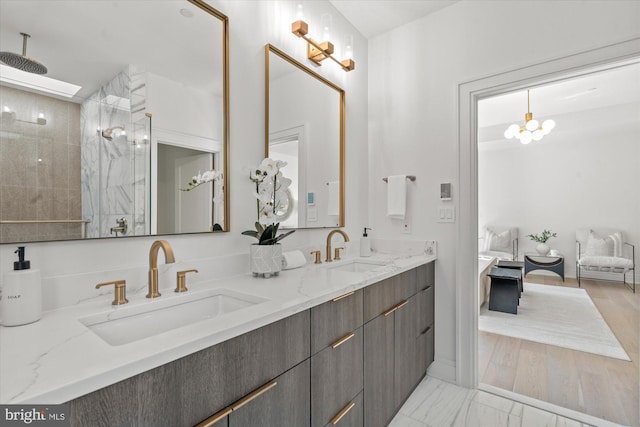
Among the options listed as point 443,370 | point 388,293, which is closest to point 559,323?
point 443,370

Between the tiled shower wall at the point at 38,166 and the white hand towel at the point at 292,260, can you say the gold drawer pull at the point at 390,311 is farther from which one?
the tiled shower wall at the point at 38,166

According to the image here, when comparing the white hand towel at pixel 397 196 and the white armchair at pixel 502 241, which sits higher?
the white hand towel at pixel 397 196

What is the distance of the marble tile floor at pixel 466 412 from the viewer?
1710 mm

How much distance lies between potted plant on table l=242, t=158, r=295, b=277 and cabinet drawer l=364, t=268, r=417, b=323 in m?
0.45

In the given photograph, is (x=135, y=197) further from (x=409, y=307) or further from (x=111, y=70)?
(x=409, y=307)

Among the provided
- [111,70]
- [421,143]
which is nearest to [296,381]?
[111,70]

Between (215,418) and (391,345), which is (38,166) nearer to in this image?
(215,418)

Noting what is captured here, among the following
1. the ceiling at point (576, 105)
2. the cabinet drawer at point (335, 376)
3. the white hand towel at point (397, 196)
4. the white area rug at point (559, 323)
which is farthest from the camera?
the ceiling at point (576, 105)

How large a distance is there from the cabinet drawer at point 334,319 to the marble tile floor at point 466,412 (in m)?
0.85

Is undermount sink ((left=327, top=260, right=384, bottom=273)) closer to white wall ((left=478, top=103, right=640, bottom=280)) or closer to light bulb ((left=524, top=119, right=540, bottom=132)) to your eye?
light bulb ((left=524, top=119, right=540, bottom=132))

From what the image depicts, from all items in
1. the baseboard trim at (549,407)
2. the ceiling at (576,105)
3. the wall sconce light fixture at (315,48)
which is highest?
the ceiling at (576,105)

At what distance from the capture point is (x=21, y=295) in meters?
0.81

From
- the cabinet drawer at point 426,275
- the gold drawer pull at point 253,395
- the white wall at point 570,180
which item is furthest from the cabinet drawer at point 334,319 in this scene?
the white wall at point 570,180

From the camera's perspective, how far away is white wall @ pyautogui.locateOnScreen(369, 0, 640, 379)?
1785mm
